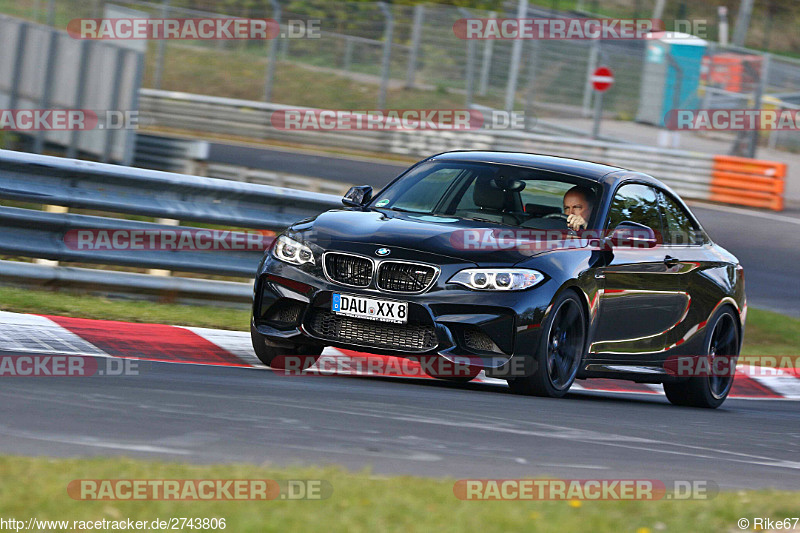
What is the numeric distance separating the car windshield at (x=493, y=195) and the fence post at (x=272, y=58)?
21161 mm

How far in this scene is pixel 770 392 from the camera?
10.9 metres

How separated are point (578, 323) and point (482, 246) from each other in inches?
32.7

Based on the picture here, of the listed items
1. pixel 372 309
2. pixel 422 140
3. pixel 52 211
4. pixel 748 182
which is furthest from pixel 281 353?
pixel 422 140

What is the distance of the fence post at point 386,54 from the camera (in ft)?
93.3

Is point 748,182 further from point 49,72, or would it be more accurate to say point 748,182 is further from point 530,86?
point 49,72

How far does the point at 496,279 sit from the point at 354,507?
3.42 meters

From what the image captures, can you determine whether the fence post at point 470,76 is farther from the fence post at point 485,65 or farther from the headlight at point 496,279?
the headlight at point 496,279

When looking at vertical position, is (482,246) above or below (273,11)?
below

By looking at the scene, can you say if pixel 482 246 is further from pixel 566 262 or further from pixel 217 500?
pixel 217 500

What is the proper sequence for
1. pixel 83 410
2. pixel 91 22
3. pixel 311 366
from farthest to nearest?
1. pixel 91 22
2. pixel 311 366
3. pixel 83 410

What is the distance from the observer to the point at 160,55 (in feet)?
96.9

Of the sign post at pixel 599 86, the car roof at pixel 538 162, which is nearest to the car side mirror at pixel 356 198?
the car roof at pixel 538 162

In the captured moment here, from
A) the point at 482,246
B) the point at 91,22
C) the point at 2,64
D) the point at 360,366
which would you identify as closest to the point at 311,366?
the point at 360,366

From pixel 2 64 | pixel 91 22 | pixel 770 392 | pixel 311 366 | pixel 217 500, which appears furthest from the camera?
pixel 91 22
